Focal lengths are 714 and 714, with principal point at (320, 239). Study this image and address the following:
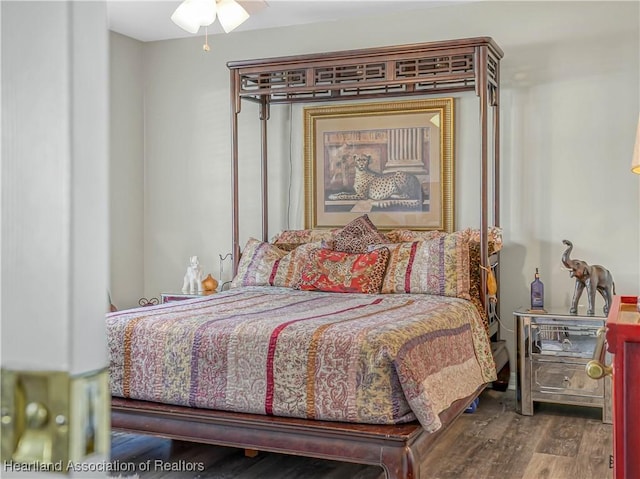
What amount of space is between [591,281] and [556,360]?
490 millimetres

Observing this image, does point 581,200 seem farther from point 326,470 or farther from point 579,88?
point 326,470

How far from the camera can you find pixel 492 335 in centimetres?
435

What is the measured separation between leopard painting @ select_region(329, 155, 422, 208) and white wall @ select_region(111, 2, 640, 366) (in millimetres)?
313

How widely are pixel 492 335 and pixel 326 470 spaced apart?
1.65m

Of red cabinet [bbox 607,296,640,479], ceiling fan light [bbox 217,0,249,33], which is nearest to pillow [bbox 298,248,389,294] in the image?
ceiling fan light [bbox 217,0,249,33]

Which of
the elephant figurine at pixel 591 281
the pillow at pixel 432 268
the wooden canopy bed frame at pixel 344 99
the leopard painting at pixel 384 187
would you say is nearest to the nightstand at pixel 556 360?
the elephant figurine at pixel 591 281

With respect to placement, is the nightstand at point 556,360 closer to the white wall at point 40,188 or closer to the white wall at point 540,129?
the white wall at point 540,129

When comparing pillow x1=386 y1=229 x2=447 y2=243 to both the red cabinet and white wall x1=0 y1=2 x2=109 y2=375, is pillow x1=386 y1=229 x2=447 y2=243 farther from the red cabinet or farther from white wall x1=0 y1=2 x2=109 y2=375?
white wall x1=0 y1=2 x2=109 y2=375

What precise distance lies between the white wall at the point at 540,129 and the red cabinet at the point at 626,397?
3210mm

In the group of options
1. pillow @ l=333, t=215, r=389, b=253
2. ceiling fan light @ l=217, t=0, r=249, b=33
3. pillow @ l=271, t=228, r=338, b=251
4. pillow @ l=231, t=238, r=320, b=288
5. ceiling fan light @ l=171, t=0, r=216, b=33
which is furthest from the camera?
pillow @ l=271, t=228, r=338, b=251

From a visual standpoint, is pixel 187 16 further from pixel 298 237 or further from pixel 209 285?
pixel 209 285

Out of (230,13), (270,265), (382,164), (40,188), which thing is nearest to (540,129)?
(382,164)

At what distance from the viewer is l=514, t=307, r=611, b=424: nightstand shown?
389 cm

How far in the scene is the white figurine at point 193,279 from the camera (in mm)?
5188
